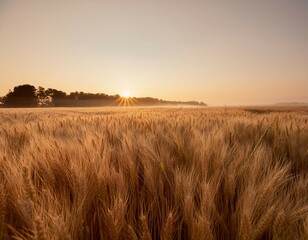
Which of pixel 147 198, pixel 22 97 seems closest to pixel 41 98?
pixel 22 97

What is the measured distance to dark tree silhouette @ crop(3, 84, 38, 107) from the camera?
62.2 meters

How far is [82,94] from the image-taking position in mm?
75562

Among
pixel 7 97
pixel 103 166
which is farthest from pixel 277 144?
pixel 7 97

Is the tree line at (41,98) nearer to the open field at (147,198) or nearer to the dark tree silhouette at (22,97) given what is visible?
the dark tree silhouette at (22,97)

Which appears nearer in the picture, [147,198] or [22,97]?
[147,198]

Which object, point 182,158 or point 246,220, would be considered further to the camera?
point 182,158

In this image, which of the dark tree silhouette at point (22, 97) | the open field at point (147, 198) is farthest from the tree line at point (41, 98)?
the open field at point (147, 198)

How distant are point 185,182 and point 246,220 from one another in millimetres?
276

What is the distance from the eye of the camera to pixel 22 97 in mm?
66250

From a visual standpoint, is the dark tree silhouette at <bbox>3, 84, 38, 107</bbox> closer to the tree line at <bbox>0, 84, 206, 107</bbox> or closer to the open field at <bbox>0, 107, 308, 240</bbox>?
the tree line at <bbox>0, 84, 206, 107</bbox>

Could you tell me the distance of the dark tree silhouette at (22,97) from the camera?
204ft

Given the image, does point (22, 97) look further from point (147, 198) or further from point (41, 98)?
point (147, 198)

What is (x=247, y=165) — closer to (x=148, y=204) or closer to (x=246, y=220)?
(x=148, y=204)

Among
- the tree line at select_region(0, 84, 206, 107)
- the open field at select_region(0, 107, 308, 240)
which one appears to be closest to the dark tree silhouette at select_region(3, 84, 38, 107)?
the tree line at select_region(0, 84, 206, 107)
